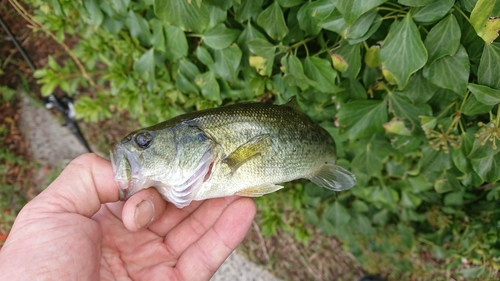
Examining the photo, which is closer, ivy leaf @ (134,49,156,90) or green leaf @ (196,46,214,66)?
green leaf @ (196,46,214,66)

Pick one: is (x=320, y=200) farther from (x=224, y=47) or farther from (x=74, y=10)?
(x=74, y=10)

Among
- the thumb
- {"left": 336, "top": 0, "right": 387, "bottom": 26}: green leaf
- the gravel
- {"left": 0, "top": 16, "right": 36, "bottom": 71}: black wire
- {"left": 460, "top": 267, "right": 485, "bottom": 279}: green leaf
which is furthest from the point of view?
the gravel

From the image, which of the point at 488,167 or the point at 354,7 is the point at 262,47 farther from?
the point at 488,167

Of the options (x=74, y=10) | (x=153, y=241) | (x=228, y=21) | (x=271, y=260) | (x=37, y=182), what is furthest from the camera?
(x=37, y=182)

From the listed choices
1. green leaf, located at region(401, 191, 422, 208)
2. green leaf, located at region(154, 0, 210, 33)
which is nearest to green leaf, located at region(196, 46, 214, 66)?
green leaf, located at region(154, 0, 210, 33)

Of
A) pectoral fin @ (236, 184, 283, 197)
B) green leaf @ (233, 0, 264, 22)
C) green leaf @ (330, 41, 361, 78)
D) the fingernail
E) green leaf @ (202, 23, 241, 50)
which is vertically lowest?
pectoral fin @ (236, 184, 283, 197)

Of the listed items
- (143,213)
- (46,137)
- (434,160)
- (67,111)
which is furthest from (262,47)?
(46,137)

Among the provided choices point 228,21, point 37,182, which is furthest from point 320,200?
point 37,182

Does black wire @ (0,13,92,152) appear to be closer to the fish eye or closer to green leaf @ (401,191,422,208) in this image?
the fish eye
